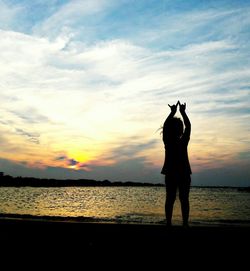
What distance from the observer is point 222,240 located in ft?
19.1

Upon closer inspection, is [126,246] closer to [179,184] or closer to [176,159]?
[179,184]

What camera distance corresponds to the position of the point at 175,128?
6707mm

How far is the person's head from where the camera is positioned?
22.0ft

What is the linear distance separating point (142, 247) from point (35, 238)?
2.16 m

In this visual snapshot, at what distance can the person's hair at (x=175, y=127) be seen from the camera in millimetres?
6691

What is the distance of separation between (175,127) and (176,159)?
0.66m

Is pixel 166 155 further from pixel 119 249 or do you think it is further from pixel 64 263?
pixel 64 263

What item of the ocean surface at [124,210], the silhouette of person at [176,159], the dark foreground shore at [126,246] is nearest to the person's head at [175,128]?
the silhouette of person at [176,159]

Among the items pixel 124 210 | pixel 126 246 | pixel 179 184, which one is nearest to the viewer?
pixel 126 246

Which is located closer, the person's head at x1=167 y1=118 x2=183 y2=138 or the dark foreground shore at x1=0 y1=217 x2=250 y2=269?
the dark foreground shore at x1=0 y1=217 x2=250 y2=269

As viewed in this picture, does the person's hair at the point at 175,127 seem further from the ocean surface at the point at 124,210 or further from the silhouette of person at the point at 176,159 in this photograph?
the ocean surface at the point at 124,210

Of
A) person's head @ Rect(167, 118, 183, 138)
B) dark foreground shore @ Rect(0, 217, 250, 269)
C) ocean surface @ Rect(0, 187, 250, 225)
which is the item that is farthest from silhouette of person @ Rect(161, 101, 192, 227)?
ocean surface @ Rect(0, 187, 250, 225)

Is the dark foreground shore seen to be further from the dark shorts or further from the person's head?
the person's head

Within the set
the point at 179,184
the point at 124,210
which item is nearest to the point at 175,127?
the point at 179,184
